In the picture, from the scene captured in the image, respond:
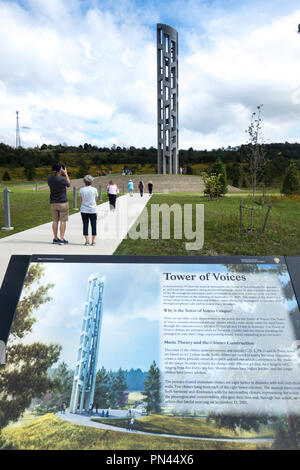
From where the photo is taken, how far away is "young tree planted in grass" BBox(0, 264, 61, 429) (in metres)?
2.15

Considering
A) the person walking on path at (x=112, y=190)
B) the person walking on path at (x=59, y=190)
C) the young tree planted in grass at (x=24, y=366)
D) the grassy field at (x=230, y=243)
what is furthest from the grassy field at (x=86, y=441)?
the person walking on path at (x=112, y=190)

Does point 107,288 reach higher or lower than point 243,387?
higher

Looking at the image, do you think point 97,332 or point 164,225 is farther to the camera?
point 164,225

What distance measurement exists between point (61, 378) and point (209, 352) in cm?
92

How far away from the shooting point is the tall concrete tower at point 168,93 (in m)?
50.9

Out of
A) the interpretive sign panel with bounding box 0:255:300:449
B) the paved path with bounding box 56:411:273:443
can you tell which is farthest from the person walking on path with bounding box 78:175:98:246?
the paved path with bounding box 56:411:273:443

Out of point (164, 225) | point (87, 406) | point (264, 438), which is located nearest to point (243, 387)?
point (264, 438)

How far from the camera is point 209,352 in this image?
2.29m

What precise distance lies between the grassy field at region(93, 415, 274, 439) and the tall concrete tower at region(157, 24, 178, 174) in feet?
178

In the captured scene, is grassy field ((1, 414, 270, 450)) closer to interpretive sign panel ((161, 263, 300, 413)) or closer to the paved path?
the paved path

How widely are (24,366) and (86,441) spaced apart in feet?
2.04

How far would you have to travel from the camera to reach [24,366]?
2307 millimetres

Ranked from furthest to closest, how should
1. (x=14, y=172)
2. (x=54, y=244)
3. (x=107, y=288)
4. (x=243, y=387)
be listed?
1. (x=14, y=172)
2. (x=54, y=244)
3. (x=107, y=288)
4. (x=243, y=387)
